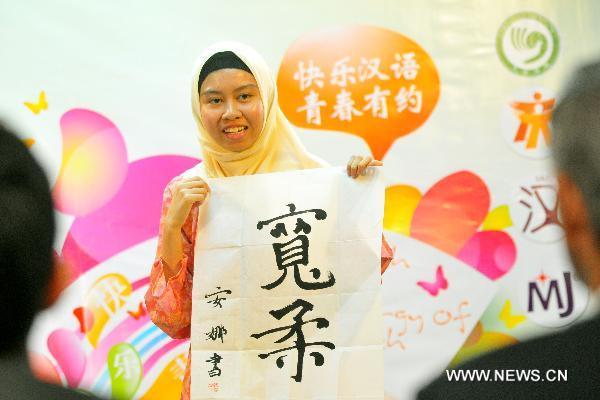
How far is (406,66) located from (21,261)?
1607mm

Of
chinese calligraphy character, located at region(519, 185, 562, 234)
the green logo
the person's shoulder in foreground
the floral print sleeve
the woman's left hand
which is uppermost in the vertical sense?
the green logo

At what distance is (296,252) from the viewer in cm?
135

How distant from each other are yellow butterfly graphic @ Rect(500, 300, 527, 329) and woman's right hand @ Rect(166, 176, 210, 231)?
1187 millimetres

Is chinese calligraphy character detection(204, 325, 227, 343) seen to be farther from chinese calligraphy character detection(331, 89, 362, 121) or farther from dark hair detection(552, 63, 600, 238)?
chinese calligraphy character detection(331, 89, 362, 121)

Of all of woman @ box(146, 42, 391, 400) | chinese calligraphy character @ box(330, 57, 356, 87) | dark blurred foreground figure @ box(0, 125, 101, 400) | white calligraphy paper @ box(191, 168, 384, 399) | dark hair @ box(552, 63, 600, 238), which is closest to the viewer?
dark hair @ box(552, 63, 600, 238)

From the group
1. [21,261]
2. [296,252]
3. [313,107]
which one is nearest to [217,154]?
[296,252]

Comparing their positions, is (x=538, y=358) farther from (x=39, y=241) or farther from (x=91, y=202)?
(x=39, y=241)

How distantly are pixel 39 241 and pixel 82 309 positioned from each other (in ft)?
4.73

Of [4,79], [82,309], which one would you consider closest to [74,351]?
[82,309]

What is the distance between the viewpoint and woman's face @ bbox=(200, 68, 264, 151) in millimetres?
1444

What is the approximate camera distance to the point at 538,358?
6.82ft

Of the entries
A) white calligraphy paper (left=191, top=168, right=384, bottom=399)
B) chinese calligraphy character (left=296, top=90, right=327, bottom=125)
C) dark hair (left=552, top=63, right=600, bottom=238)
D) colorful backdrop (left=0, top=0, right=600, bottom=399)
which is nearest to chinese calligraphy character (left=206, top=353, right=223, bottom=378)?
white calligraphy paper (left=191, top=168, right=384, bottom=399)

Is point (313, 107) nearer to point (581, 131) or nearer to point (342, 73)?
point (342, 73)

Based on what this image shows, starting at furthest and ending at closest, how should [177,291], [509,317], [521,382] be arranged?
[509,317] → [521,382] → [177,291]
